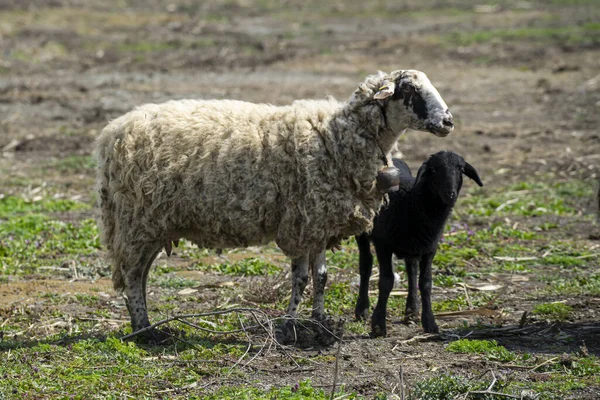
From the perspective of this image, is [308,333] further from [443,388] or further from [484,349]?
[443,388]

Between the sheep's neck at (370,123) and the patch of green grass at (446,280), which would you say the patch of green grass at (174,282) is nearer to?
the patch of green grass at (446,280)

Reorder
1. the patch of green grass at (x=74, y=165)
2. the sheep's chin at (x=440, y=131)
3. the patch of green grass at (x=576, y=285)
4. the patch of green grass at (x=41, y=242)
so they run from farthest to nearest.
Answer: the patch of green grass at (x=74, y=165) → the patch of green grass at (x=41, y=242) → the patch of green grass at (x=576, y=285) → the sheep's chin at (x=440, y=131)

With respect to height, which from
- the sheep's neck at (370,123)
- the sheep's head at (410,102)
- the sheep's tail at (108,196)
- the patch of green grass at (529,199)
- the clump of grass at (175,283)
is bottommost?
the patch of green grass at (529,199)

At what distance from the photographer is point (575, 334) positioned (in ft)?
28.9

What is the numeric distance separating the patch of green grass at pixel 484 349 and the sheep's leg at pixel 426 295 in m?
0.50

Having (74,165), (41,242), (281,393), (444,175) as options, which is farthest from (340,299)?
(74,165)

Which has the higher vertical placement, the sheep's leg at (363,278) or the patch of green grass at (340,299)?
the sheep's leg at (363,278)

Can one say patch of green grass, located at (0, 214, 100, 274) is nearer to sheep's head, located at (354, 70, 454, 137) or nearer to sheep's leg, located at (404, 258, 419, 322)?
sheep's leg, located at (404, 258, 419, 322)

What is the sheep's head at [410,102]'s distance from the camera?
27.0 ft

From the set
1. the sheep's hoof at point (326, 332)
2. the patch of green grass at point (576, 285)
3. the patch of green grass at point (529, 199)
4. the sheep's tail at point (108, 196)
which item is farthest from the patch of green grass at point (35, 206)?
the patch of green grass at point (576, 285)

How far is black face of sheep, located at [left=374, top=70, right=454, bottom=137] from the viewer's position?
8227mm

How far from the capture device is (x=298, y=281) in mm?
8758

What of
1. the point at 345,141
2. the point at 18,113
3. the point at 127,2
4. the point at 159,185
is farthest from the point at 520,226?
the point at 127,2

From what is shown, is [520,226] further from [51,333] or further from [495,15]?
[495,15]
